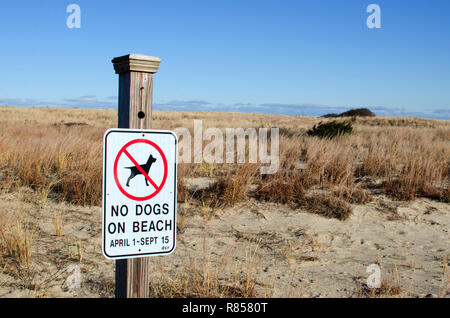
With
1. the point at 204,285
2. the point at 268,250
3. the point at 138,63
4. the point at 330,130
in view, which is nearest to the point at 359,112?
the point at 330,130

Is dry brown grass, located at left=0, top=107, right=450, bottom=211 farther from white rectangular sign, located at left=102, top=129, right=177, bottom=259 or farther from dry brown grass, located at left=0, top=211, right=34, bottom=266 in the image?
white rectangular sign, located at left=102, top=129, right=177, bottom=259

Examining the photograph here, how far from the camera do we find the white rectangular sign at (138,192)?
2092 mm

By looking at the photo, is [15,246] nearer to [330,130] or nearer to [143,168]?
[143,168]

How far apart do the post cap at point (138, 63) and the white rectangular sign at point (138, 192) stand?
1.20ft

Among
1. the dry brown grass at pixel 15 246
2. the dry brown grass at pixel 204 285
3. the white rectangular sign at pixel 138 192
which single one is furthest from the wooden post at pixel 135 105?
the dry brown grass at pixel 15 246

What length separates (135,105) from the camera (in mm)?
2264

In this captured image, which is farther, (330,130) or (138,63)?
(330,130)

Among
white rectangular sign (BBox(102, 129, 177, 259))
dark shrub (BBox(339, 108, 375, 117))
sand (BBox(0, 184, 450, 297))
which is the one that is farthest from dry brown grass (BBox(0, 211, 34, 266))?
dark shrub (BBox(339, 108, 375, 117))

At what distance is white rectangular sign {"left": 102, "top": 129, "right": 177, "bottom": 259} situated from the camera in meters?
2.09

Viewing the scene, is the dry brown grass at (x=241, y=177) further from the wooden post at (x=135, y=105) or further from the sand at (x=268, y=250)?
the wooden post at (x=135, y=105)

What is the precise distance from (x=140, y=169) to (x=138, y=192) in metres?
0.12
